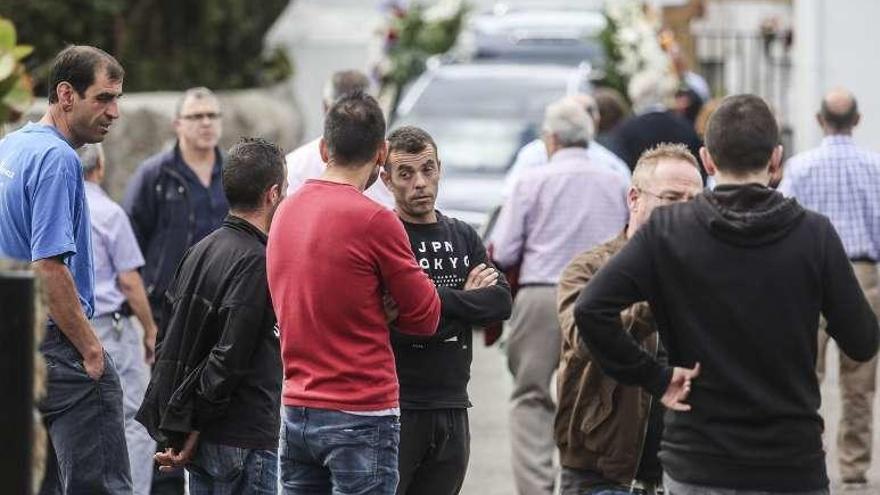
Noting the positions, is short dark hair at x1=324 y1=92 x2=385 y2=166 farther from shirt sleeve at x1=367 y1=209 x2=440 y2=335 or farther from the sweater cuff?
the sweater cuff

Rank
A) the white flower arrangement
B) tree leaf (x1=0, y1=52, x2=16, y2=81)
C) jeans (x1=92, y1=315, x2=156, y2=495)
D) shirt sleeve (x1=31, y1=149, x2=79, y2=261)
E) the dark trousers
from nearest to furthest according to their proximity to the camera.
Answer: tree leaf (x1=0, y1=52, x2=16, y2=81), shirt sleeve (x1=31, y1=149, x2=79, y2=261), the dark trousers, jeans (x1=92, y1=315, x2=156, y2=495), the white flower arrangement

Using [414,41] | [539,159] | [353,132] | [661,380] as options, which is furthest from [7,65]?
[414,41]

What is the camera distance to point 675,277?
17.8 ft

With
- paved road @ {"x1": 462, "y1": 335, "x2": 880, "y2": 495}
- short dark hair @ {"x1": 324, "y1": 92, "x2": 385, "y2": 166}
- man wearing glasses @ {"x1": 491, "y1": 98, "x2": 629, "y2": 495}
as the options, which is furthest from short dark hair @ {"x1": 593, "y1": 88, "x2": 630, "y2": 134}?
short dark hair @ {"x1": 324, "y1": 92, "x2": 385, "y2": 166}

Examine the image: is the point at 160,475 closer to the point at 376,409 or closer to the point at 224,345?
the point at 224,345

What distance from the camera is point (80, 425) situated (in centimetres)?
694

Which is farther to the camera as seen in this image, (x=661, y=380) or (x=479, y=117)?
(x=479, y=117)

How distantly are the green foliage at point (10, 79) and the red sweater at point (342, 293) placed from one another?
58.1 inches

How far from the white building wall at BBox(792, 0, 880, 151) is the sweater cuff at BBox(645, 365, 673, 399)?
13.8 metres

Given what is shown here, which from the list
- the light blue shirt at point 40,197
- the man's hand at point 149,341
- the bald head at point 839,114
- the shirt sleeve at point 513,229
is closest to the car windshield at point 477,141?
the bald head at point 839,114

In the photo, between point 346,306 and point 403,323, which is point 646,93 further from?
point 346,306

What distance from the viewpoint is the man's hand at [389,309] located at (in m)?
6.21

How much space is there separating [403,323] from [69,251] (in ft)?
3.83

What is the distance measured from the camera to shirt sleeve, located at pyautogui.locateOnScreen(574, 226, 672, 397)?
17.9 feet
